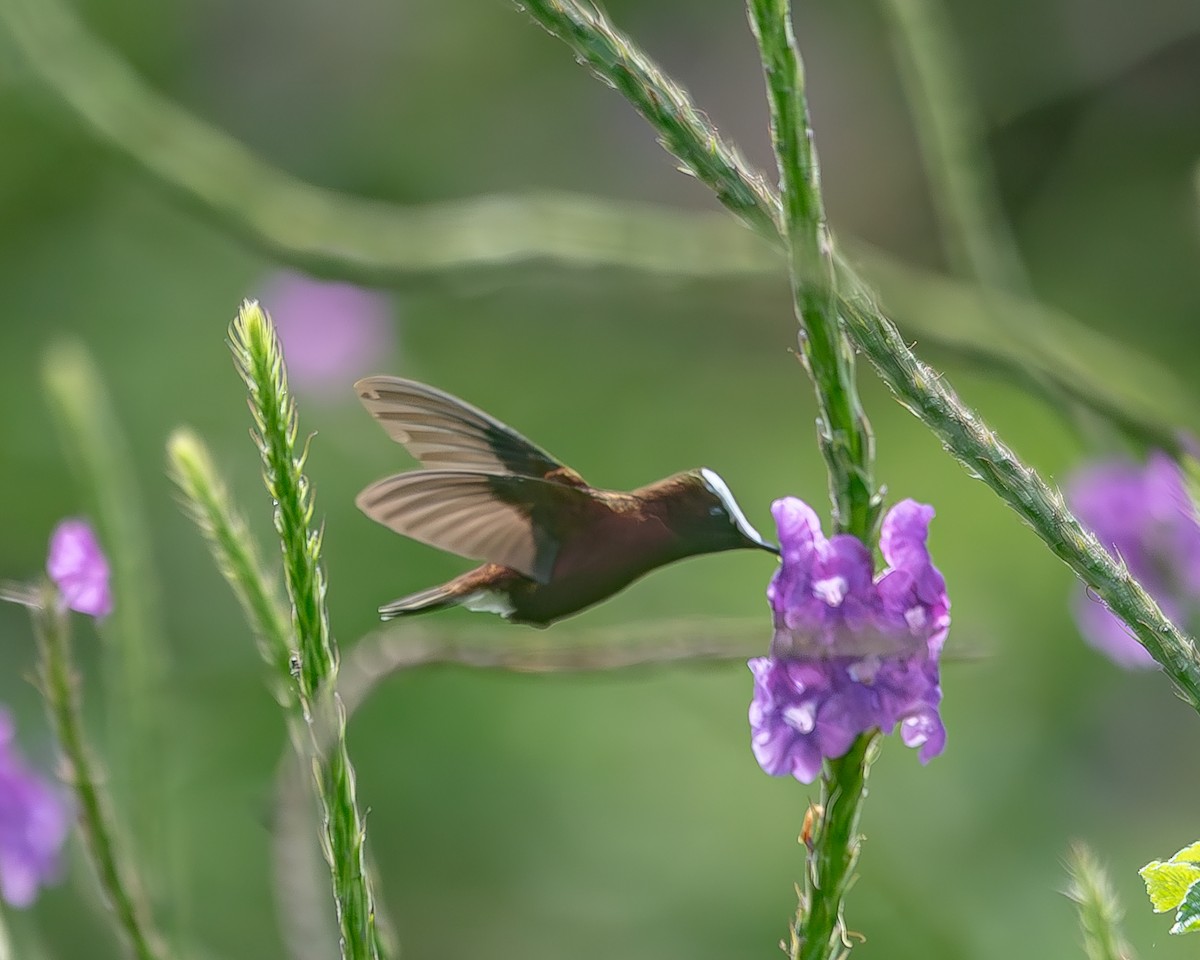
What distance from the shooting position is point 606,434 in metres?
3.90

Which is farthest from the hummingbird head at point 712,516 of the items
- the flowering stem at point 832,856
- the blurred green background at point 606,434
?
the blurred green background at point 606,434

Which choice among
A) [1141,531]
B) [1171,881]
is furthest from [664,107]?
[1141,531]

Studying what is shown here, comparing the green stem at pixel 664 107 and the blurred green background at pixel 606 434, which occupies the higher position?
the blurred green background at pixel 606 434

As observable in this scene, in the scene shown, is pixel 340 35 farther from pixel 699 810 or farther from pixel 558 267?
pixel 558 267

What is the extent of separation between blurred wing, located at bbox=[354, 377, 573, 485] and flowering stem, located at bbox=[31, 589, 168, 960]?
0.24 metres

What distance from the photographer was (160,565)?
3734 mm

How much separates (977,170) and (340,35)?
393 cm

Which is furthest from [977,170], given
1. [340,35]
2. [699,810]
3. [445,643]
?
[340,35]

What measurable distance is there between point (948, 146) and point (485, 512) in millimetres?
1011

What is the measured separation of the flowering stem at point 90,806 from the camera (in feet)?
2.54

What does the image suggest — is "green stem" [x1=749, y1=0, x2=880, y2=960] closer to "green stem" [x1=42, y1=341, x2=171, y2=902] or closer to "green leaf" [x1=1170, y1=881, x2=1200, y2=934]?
"green leaf" [x1=1170, y1=881, x2=1200, y2=934]

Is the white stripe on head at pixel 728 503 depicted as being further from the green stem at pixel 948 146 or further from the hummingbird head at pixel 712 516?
the green stem at pixel 948 146

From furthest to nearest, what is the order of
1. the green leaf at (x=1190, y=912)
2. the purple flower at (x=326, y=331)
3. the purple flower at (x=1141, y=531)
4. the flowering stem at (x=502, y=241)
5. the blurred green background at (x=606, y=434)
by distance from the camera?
the purple flower at (x=326, y=331) < the blurred green background at (x=606, y=434) < the flowering stem at (x=502, y=241) < the purple flower at (x=1141, y=531) < the green leaf at (x=1190, y=912)

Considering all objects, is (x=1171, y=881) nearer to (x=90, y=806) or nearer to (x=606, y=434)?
(x=90, y=806)
